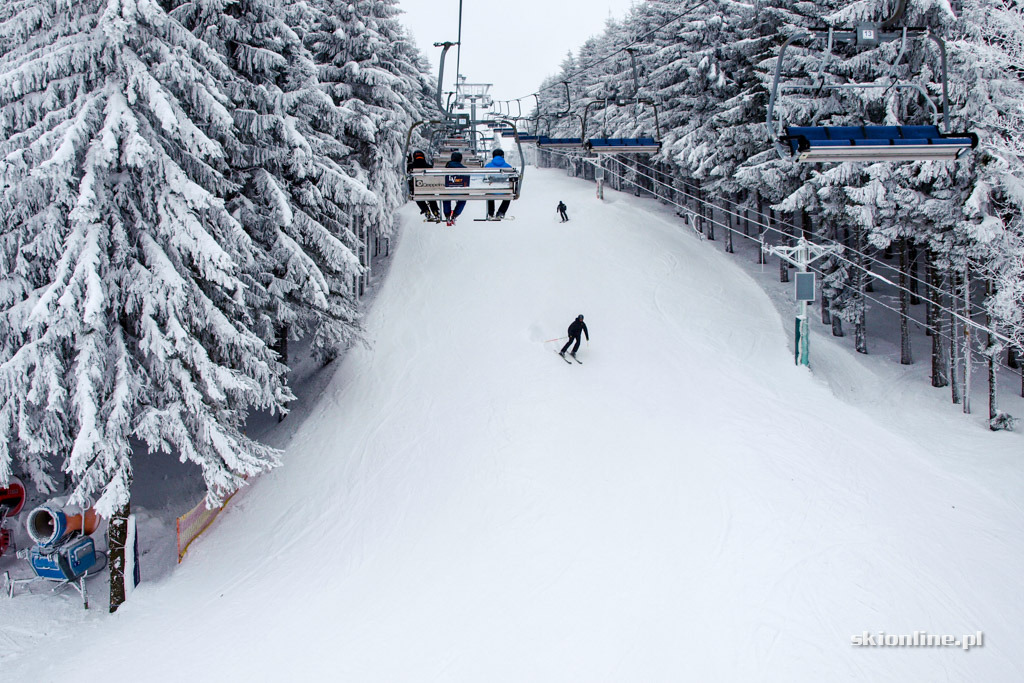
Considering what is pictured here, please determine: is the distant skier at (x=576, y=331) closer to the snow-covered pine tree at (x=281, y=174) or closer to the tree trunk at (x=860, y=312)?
the snow-covered pine tree at (x=281, y=174)

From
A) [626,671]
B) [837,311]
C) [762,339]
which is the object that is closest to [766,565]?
[626,671]

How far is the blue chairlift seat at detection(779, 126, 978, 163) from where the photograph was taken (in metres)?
8.59

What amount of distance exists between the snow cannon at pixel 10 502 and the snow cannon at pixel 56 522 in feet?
5.00

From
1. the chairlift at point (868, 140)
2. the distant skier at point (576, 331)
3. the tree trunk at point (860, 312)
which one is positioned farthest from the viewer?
the tree trunk at point (860, 312)

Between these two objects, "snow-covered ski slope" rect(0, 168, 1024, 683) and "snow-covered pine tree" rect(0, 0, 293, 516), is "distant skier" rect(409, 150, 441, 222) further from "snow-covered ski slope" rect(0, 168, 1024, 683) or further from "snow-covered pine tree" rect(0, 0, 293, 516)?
"snow-covered ski slope" rect(0, 168, 1024, 683)

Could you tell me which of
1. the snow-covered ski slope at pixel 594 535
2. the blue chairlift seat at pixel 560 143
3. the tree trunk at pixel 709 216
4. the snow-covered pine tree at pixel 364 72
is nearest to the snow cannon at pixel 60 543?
the snow-covered ski slope at pixel 594 535

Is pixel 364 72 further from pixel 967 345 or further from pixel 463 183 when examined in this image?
pixel 967 345

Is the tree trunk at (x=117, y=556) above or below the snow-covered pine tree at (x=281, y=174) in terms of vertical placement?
below

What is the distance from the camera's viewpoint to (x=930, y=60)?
1623 cm

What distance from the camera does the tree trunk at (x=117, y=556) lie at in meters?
10.9

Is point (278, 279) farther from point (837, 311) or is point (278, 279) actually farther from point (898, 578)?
point (837, 311)

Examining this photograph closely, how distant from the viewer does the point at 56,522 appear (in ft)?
36.4

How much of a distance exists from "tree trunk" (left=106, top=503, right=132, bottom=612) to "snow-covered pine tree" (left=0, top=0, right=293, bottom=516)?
882mm

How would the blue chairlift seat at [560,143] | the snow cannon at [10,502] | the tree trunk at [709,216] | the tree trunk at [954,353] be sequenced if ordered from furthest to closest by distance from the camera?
the tree trunk at [709,216]
the blue chairlift seat at [560,143]
the tree trunk at [954,353]
the snow cannon at [10,502]
